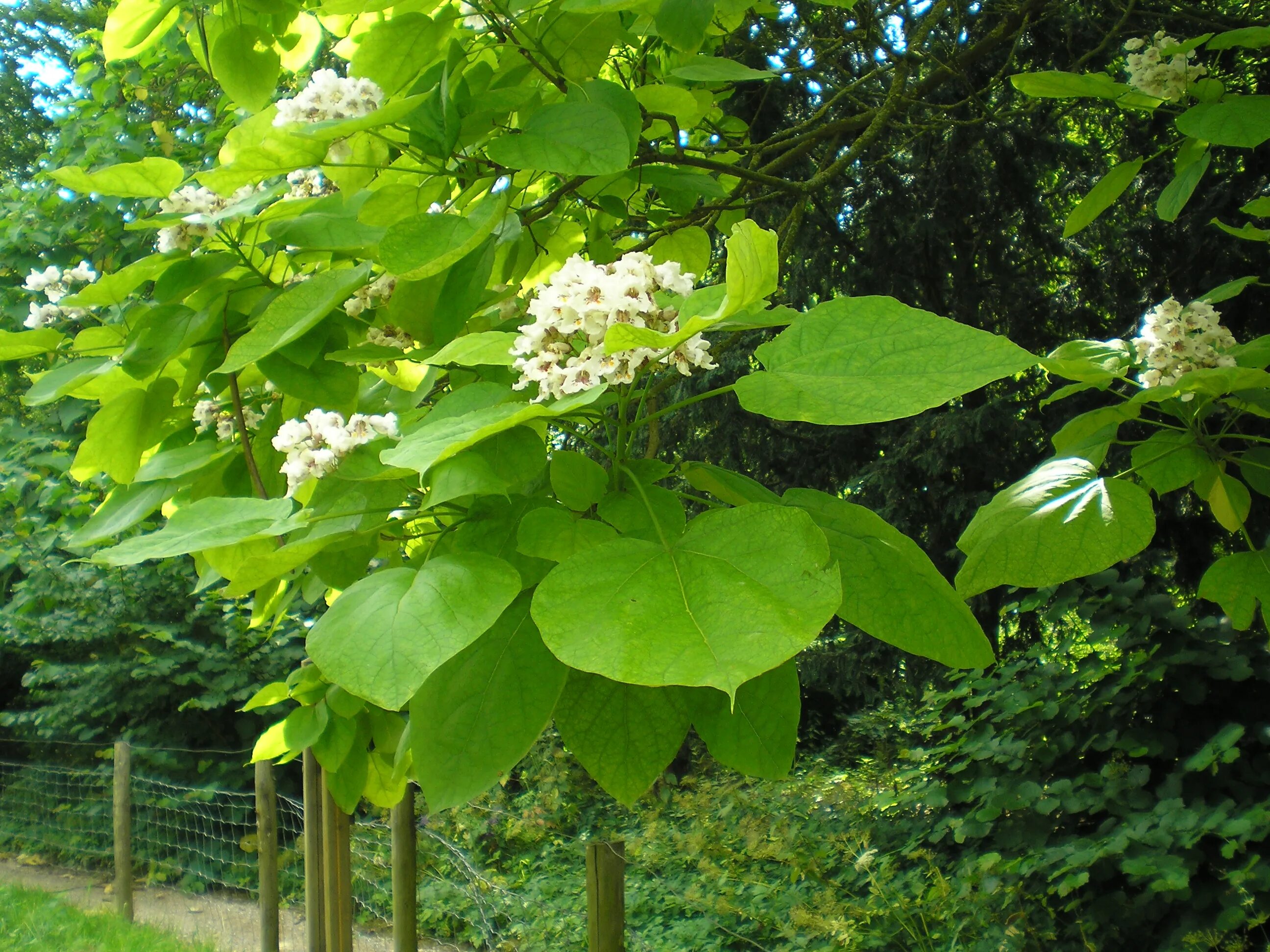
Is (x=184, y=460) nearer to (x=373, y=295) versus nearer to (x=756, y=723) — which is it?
(x=373, y=295)

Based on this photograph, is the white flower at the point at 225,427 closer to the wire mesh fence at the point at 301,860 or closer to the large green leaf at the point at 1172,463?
the large green leaf at the point at 1172,463

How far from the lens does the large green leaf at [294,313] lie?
3.10 ft

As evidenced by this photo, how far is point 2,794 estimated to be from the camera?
739 cm

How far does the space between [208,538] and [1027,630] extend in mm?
4586

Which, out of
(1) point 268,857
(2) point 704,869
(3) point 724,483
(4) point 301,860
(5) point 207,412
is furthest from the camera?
(4) point 301,860

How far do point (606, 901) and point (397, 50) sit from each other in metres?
1.63

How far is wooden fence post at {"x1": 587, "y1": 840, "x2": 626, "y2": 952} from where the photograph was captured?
2045 millimetres

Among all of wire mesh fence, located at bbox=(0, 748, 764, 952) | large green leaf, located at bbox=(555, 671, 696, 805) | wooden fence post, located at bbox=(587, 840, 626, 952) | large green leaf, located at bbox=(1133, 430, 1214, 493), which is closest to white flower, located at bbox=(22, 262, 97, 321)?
large green leaf, located at bbox=(555, 671, 696, 805)

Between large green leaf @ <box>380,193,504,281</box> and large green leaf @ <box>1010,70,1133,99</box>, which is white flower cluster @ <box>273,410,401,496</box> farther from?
large green leaf @ <box>1010,70,1133,99</box>

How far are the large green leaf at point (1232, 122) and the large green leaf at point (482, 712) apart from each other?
1.25m

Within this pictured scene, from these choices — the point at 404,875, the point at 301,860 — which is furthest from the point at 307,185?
the point at 301,860

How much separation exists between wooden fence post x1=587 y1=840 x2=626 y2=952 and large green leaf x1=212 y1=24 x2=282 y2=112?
58.0 inches

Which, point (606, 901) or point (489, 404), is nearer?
point (489, 404)

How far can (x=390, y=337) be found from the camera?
45.4 inches
